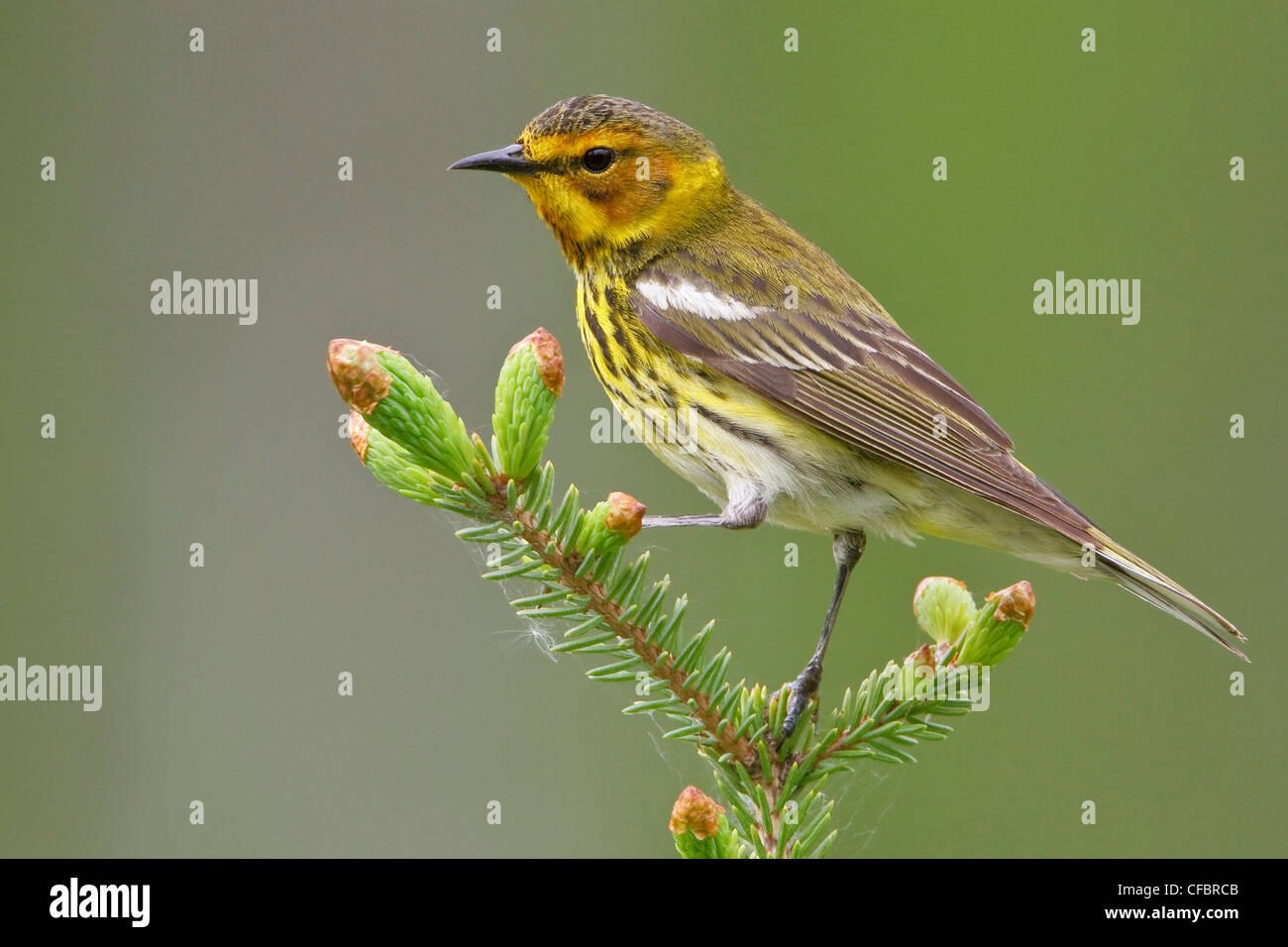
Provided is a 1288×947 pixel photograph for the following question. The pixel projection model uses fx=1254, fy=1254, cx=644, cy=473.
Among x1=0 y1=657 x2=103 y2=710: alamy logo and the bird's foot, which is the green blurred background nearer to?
x1=0 y1=657 x2=103 y2=710: alamy logo

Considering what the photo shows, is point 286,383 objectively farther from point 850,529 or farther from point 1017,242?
point 1017,242

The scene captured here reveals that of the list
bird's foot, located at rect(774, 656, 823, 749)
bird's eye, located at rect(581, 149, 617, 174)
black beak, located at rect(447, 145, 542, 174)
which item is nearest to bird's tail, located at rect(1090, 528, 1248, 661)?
bird's foot, located at rect(774, 656, 823, 749)

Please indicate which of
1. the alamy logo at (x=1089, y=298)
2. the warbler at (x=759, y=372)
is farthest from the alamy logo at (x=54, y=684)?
the alamy logo at (x=1089, y=298)

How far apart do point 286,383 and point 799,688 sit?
4560 mm

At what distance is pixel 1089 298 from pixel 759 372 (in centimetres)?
420

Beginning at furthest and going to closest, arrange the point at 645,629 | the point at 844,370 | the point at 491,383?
the point at 491,383 → the point at 844,370 → the point at 645,629

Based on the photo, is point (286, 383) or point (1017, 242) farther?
point (1017, 242)

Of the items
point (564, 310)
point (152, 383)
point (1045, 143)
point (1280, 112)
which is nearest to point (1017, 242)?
point (1045, 143)

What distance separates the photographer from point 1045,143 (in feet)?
26.2

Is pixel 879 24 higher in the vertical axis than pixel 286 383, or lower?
higher

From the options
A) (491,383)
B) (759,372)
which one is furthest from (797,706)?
(491,383)

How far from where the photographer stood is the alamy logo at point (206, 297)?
674 centimetres

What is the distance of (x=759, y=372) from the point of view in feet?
12.8

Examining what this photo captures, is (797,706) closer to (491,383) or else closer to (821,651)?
(821,651)
